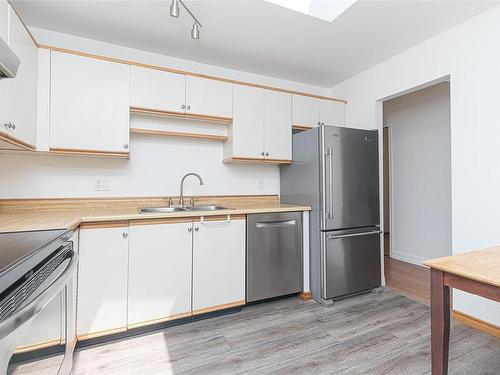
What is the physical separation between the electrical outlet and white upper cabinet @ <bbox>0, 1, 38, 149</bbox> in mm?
543

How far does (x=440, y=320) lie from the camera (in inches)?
50.3

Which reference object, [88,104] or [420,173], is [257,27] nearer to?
[88,104]

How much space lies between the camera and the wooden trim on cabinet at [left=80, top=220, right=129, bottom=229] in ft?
5.82

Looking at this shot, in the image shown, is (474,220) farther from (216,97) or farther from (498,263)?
(216,97)

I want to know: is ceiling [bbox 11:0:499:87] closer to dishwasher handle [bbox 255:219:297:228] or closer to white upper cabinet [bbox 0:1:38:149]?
white upper cabinet [bbox 0:1:38:149]

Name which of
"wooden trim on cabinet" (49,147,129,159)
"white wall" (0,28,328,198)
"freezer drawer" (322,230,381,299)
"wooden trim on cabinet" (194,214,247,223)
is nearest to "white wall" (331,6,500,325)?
"freezer drawer" (322,230,381,299)

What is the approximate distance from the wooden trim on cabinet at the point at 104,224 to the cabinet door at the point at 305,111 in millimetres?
1973

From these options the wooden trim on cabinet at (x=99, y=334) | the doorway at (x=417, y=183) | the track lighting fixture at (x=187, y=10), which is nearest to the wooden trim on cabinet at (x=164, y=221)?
the wooden trim on cabinet at (x=99, y=334)

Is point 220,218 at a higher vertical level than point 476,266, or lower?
higher

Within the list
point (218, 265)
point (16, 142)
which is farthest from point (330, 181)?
point (16, 142)

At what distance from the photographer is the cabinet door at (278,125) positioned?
8.97 feet

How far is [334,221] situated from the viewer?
97.7 inches

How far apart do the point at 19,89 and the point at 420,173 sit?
4281mm

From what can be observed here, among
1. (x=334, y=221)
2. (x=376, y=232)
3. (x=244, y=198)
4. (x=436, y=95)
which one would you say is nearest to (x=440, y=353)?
(x=334, y=221)
